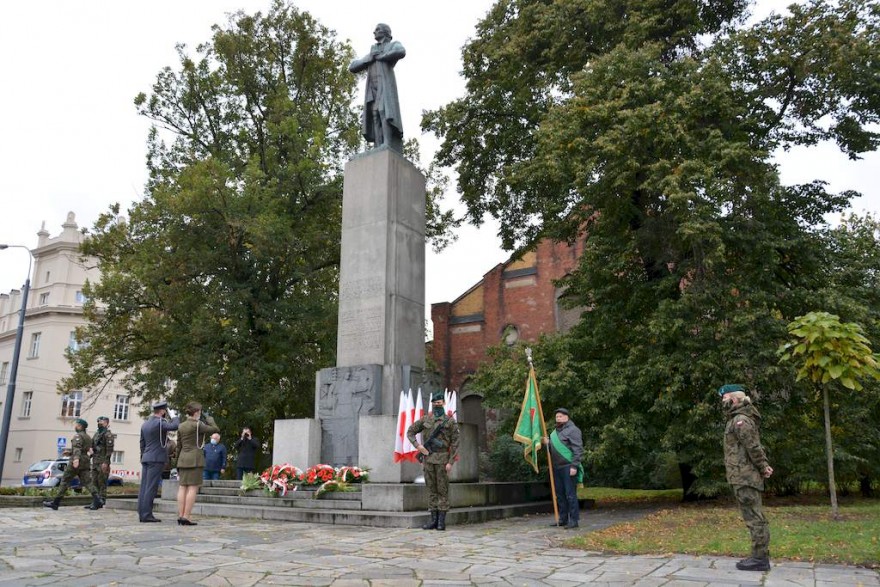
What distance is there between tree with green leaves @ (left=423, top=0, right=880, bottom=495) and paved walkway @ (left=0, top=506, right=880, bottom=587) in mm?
6080

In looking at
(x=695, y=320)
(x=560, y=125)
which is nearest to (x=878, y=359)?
(x=695, y=320)

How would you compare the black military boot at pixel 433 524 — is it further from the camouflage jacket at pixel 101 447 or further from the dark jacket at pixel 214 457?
the dark jacket at pixel 214 457

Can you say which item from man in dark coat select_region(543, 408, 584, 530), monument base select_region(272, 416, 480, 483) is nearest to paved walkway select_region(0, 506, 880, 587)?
man in dark coat select_region(543, 408, 584, 530)

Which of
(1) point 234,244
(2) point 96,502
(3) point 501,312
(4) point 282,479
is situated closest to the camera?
(4) point 282,479

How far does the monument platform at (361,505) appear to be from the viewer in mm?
9531

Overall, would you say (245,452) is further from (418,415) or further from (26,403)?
(26,403)

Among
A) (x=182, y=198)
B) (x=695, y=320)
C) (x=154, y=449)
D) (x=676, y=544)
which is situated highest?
(x=182, y=198)

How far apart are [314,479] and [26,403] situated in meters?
38.5

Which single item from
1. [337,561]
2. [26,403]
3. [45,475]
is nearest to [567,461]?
[337,561]

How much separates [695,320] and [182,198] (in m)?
13.8

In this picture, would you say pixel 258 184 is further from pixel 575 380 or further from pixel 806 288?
pixel 806 288

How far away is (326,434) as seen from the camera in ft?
39.7

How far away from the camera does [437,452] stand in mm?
9359

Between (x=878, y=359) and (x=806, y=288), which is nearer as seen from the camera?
(x=878, y=359)
